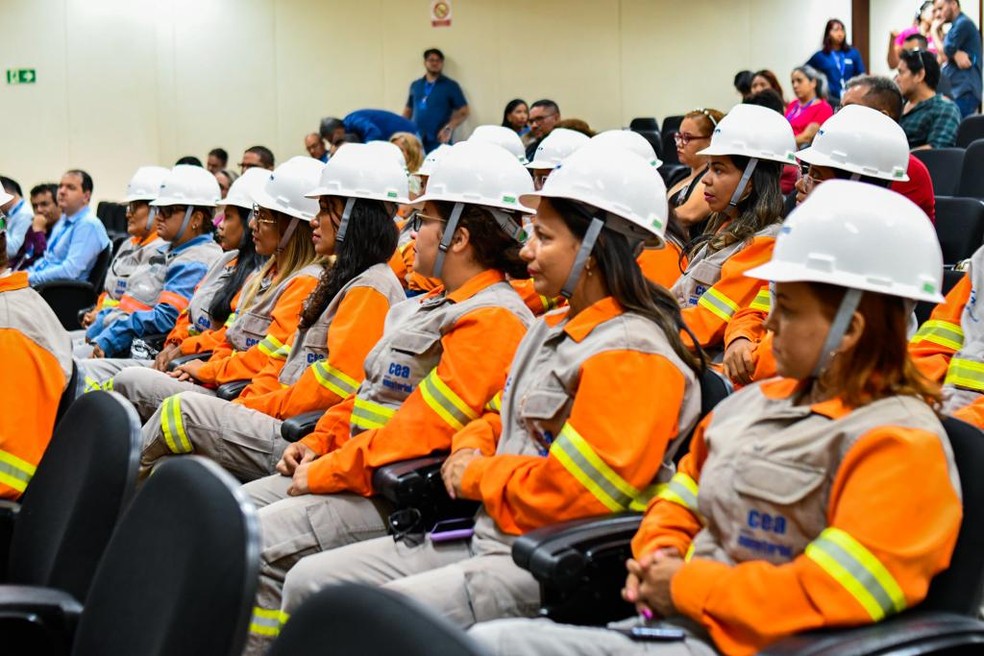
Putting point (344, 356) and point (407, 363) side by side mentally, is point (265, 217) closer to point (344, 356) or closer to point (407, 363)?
point (344, 356)

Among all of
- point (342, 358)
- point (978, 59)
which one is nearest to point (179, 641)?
point (342, 358)

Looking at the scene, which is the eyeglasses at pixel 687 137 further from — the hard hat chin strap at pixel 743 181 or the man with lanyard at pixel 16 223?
the man with lanyard at pixel 16 223

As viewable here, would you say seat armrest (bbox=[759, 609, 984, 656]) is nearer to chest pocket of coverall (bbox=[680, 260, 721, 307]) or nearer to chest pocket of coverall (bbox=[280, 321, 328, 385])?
chest pocket of coverall (bbox=[680, 260, 721, 307])

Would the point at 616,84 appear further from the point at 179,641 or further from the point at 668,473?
the point at 179,641

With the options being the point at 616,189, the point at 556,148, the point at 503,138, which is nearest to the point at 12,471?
the point at 616,189

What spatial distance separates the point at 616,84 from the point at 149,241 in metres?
6.72

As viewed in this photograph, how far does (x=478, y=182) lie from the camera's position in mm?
2930

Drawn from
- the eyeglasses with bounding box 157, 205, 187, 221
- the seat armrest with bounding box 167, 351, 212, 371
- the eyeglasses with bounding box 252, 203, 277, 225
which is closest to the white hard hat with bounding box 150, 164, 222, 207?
the eyeglasses with bounding box 157, 205, 187, 221

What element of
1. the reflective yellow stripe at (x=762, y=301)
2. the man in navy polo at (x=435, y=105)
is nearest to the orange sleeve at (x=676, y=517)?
the reflective yellow stripe at (x=762, y=301)

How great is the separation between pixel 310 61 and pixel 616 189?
32.6 feet

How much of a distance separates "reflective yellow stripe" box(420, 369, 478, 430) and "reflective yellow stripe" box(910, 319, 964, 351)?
1050 millimetres

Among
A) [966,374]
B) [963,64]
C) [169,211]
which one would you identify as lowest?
[966,374]

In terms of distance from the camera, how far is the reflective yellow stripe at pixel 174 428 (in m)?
3.30

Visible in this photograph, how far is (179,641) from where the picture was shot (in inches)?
53.5
